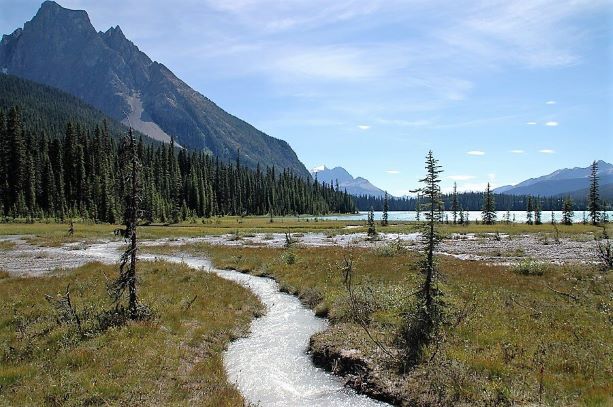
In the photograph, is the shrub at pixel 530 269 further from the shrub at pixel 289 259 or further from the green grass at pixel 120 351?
the green grass at pixel 120 351

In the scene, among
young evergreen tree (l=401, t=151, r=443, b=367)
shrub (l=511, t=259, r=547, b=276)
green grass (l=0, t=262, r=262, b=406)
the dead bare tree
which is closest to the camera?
green grass (l=0, t=262, r=262, b=406)

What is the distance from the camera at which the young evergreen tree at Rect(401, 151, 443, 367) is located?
1576 centimetres

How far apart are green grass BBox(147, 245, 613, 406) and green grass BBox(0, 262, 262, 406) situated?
5.08m

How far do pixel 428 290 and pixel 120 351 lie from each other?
11.5 meters

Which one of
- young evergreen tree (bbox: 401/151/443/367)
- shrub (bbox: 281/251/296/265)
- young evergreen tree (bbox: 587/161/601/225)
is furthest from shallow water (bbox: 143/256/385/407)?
young evergreen tree (bbox: 587/161/601/225)

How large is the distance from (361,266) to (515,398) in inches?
885

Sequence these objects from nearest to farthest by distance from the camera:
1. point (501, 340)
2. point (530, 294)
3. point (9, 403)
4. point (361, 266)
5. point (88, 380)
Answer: point (9, 403)
point (88, 380)
point (501, 340)
point (530, 294)
point (361, 266)

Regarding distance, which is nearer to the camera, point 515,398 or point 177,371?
point 515,398

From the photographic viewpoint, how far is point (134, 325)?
55.8 feet

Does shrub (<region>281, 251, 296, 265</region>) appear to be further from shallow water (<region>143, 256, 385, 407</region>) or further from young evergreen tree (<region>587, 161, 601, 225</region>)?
young evergreen tree (<region>587, 161, 601, 225</region>)

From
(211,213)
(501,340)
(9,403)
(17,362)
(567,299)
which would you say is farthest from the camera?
(211,213)

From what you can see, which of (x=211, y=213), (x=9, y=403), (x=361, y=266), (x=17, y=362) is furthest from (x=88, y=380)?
(x=211, y=213)

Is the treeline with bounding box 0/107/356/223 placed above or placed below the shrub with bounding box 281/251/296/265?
above

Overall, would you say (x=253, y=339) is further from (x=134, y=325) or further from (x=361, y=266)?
(x=361, y=266)
